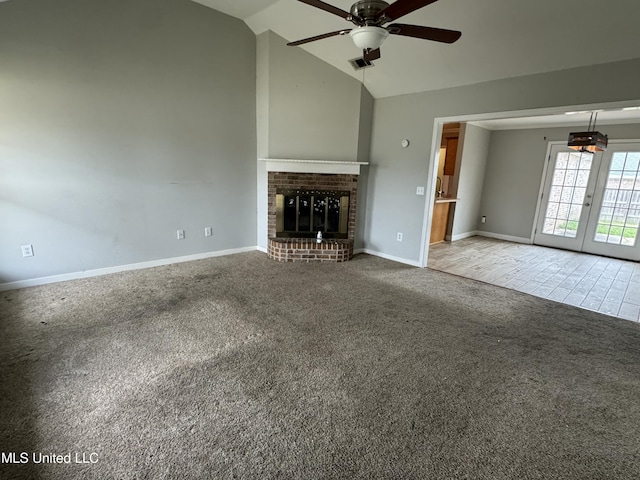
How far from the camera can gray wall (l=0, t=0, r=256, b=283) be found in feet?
10.3

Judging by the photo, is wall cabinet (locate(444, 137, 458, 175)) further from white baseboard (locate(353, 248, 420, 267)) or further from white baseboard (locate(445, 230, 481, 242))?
white baseboard (locate(353, 248, 420, 267))

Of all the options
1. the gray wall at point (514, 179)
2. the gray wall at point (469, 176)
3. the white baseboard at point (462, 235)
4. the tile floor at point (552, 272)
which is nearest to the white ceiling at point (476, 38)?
the tile floor at point (552, 272)

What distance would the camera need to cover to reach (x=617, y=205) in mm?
5668

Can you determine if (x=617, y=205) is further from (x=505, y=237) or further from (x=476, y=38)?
(x=476, y=38)

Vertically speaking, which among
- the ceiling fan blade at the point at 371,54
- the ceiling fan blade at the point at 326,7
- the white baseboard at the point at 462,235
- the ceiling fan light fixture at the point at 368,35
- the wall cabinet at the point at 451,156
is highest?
the ceiling fan blade at the point at 326,7

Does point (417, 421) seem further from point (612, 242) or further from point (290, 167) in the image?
point (612, 242)

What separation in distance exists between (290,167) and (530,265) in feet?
13.4

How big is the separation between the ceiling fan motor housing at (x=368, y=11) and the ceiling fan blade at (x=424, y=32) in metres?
0.14

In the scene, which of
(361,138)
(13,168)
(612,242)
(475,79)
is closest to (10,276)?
(13,168)

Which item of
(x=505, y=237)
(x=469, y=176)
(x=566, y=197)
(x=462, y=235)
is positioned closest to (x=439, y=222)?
(x=462, y=235)

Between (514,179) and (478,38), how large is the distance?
457 cm

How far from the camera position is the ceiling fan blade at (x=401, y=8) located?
5.86 ft

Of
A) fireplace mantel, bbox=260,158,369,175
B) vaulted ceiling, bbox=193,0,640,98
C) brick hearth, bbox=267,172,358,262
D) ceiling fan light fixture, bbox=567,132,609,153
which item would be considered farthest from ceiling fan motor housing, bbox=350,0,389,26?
ceiling fan light fixture, bbox=567,132,609,153

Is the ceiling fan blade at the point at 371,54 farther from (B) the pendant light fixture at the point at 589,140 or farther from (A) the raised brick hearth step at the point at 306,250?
(B) the pendant light fixture at the point at 589,140
